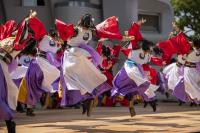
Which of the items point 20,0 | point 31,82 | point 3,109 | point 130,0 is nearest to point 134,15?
point 130,0

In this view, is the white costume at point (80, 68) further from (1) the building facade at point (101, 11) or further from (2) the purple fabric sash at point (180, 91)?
(1) the building facade at point (101, 11)

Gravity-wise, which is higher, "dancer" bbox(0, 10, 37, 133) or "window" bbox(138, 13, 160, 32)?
"window" bbox(138, 13, 160, 32)

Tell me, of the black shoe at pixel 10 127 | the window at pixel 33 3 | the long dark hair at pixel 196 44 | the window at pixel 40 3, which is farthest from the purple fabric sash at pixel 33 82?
the window at pixel 40 3

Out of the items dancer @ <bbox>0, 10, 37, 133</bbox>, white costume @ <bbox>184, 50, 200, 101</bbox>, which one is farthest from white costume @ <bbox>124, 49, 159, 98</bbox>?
dancer @ <bbox>0, 10, 37, 133</bbox>

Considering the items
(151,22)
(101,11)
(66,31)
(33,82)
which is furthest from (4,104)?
(151,22)

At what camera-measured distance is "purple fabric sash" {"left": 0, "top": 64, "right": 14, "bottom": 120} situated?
650cm

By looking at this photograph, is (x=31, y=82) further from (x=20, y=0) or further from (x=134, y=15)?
(x=134, y=15)

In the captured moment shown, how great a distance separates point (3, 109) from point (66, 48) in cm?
278

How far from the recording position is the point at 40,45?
40.5 feet

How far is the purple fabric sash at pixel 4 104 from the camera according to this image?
21.3ft

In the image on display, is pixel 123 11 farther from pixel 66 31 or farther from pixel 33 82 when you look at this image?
pixel 66 31

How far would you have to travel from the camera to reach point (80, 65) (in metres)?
8.81

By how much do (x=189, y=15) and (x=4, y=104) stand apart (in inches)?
925

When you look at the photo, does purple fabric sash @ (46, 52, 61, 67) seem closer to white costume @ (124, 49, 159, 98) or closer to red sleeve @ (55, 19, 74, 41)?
white costume @ (124, 49, 159, 98)
